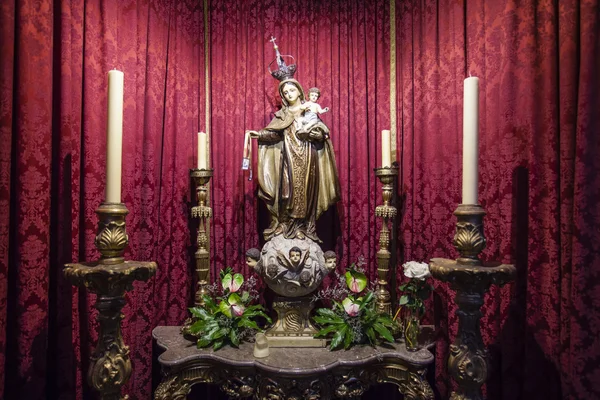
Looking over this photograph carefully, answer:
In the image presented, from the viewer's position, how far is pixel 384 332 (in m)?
1.56

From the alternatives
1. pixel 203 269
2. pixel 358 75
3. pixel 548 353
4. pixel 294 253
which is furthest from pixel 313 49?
pixel 548 353

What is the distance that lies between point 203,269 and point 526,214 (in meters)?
1.39

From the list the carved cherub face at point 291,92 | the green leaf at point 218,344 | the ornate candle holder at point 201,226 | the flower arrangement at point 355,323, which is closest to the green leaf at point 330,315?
the flower arrangement at point 355,323

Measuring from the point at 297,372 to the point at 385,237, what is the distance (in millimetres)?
768

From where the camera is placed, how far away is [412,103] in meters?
1.99

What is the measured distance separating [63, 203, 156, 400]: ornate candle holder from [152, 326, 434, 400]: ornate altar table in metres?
0.30

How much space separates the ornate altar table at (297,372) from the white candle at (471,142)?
2.21 feet

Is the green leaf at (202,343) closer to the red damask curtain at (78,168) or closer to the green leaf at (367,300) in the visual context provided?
the red damask curtain at (78,168)

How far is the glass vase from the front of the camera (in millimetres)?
1499

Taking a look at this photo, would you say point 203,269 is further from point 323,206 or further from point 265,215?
point 323,206

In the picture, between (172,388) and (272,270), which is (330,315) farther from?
(172,388)

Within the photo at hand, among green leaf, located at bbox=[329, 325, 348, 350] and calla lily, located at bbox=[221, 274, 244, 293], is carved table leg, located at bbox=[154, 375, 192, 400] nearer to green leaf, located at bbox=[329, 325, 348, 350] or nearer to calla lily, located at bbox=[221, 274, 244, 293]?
calla lily, located at bbox=[221, 274, 244, 293]

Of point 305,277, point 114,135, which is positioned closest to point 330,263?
point 305,277

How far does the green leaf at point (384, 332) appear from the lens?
5.03 ft
